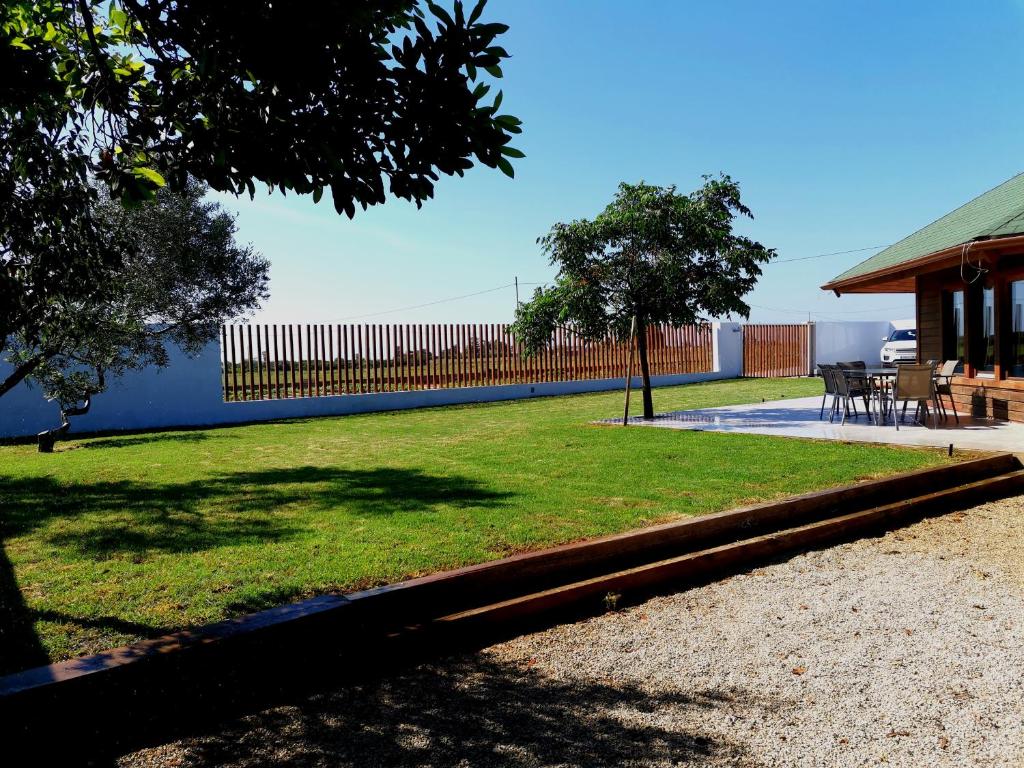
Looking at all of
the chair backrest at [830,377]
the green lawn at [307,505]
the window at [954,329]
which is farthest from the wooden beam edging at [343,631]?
the window at [954,329]

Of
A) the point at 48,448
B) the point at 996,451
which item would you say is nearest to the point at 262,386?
the point at 48,448

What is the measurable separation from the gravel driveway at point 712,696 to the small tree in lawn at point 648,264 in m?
8.33

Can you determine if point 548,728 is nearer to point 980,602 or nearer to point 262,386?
point 980,602

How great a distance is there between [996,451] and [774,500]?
4.04 meters

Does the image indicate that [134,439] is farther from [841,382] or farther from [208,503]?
[841,382]

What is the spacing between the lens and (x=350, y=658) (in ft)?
11.1

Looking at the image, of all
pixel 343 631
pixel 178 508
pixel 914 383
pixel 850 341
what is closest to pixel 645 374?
pixel 914 383

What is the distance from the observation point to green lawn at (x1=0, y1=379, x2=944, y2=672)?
382cm

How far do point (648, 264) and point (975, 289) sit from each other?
5.57 meters

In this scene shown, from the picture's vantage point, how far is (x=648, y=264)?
12.4 m

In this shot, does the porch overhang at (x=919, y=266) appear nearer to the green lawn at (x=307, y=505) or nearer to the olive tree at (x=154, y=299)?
the green lawn at (x=307, y=505)

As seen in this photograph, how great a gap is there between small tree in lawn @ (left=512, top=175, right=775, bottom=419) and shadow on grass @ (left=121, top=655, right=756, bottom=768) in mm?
9642

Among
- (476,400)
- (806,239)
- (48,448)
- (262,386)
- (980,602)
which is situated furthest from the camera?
(806,239)

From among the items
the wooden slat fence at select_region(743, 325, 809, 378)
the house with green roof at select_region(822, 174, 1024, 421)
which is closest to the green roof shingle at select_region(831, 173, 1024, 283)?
the house with green roof at select_region(822, 174, 1024, 421)
